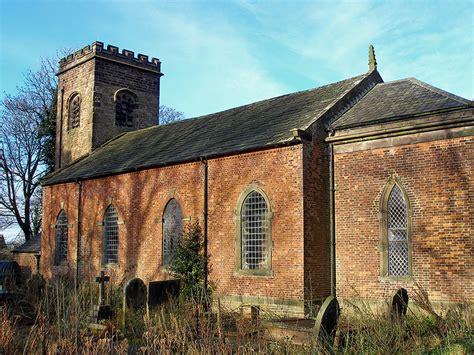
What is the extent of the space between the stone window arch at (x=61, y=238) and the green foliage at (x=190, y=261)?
10.4m

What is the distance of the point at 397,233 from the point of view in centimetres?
1570

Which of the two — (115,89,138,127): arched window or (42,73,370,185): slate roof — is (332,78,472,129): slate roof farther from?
(115,89,138,127): arched window

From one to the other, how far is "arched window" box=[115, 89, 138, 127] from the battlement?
2003 millimetres

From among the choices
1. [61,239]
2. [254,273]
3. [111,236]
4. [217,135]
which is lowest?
[254,273]

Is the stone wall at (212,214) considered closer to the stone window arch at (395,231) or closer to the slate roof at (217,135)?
the slate roof at (217,135)

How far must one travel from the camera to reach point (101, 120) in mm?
31266

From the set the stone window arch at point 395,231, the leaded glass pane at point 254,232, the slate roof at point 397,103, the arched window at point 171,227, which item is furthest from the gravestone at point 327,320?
the arched window at point 171,227

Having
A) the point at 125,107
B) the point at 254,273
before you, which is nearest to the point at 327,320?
the point at 254,273

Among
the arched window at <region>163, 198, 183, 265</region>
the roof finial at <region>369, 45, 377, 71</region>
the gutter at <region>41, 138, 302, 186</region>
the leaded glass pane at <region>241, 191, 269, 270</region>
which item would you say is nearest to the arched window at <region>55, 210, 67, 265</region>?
the gutter at <region>41, 138, 302, 186</region>

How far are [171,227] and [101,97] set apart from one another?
13.7 metres

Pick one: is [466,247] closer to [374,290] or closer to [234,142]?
[374,290]

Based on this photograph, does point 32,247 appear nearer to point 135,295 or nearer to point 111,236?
point 111,236

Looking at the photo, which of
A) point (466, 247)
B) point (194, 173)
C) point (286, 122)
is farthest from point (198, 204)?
point (466, 247)

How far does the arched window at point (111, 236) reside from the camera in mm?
23594
